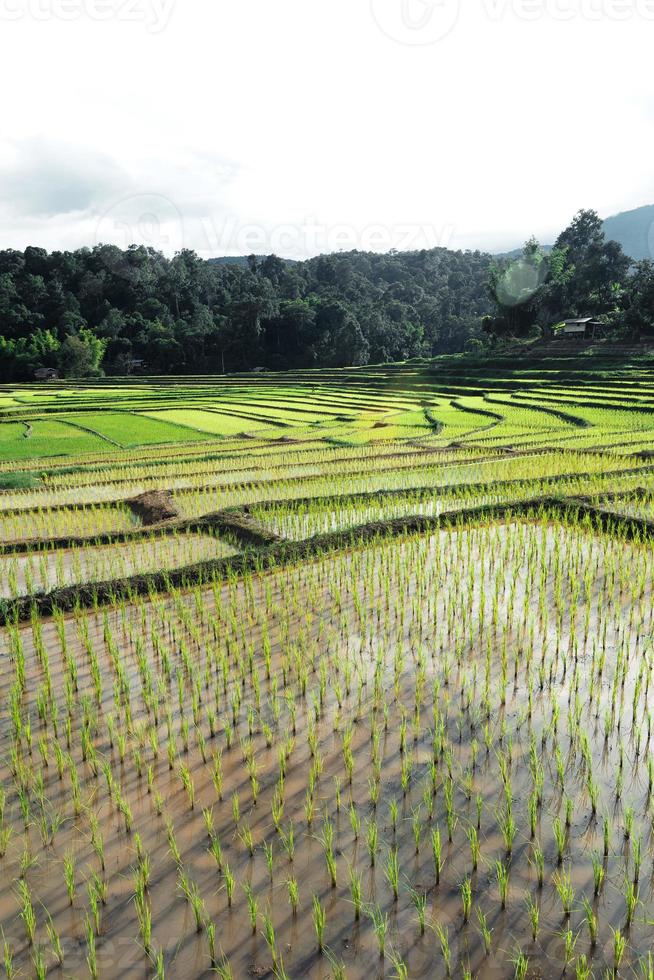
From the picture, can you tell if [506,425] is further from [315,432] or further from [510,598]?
[510,598]

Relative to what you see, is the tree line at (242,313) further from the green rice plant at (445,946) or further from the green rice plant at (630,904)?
the green rice plant at (445,946)

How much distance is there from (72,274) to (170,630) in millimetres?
61873

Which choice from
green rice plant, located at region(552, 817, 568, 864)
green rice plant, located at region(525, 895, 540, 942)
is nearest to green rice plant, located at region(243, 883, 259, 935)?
green rice plant, located at region(525, 895, 540, 942)

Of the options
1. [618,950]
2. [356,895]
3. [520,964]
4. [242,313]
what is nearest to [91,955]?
[356,895]

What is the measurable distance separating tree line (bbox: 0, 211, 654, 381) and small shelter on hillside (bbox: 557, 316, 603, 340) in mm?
1186

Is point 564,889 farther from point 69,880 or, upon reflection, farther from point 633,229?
point 633,229

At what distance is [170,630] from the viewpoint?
16.0 feet

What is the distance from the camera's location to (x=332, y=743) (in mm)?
3447

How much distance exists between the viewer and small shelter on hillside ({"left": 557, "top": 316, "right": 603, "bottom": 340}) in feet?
127

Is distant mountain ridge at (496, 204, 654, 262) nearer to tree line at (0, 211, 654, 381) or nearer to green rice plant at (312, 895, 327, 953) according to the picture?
tree line at (0, 211, 654, 381)

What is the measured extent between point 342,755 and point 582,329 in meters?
41.5

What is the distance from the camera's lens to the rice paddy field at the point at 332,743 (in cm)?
235

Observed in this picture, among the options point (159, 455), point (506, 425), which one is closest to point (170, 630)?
point (159, 455)

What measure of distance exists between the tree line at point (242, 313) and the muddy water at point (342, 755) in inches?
1373
